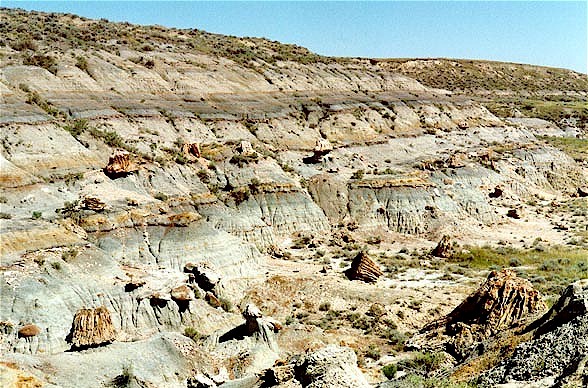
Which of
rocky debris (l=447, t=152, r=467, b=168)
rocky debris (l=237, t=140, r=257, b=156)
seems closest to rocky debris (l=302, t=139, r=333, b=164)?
rocky debris (l=237, t=140, r=257, b=156)

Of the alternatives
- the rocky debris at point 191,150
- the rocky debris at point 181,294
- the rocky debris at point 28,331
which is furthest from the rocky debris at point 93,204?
the rocky debris at point 191,150

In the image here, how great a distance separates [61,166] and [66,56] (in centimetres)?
2194

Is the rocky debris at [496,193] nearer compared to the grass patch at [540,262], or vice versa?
the grass patch at [540,262]

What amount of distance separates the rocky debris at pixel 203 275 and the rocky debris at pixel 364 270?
7.63 meters

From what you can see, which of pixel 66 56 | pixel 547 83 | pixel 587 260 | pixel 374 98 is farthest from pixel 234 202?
pixel 547 83

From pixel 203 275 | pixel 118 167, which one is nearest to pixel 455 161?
pixel 118 167

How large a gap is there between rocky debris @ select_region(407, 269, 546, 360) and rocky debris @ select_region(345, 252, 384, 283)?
8.34 metres

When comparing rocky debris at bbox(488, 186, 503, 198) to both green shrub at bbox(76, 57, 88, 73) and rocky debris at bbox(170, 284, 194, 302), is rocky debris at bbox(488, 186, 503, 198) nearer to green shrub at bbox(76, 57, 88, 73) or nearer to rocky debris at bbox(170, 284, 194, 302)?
rocky debris at bbox(170, 284, 194, 302)

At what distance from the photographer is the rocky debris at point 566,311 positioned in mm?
12898

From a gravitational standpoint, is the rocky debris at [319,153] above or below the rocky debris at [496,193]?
above

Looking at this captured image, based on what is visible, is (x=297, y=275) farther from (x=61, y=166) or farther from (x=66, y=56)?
(x=66, y=56)

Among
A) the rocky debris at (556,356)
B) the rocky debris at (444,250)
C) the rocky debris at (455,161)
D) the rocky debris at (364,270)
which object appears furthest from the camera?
the rocky debris at (455,161)

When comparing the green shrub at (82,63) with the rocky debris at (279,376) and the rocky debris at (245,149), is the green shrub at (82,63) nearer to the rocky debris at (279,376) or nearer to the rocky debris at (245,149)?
the rocky debris at (245,149)

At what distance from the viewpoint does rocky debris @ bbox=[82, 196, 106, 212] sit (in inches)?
1043
